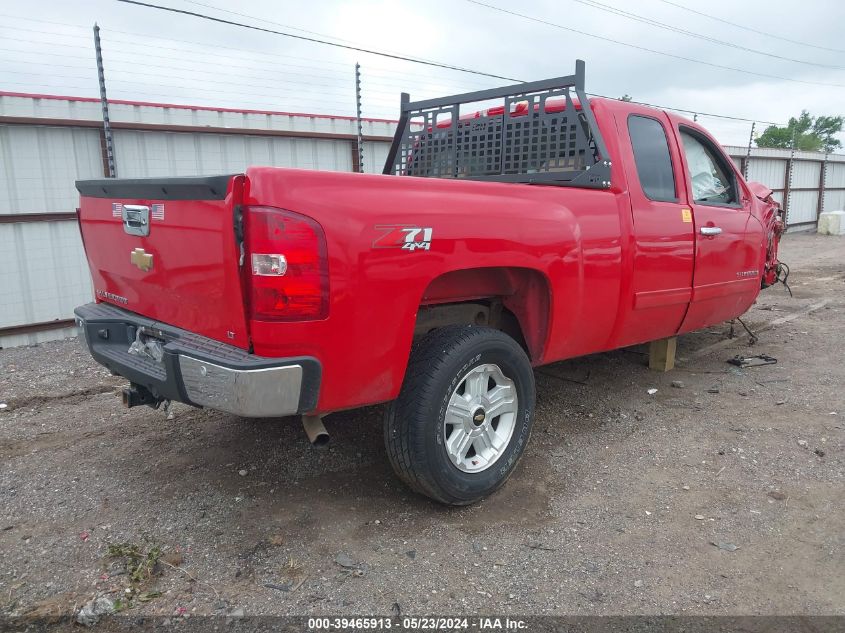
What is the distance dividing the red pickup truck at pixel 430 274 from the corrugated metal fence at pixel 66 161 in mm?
4044

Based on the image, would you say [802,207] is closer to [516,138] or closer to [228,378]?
[516,138]

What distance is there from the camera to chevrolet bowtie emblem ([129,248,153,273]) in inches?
118

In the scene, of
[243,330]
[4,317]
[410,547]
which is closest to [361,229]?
[243,330]

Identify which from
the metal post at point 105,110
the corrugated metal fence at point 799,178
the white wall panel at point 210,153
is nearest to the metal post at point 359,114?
the white wall panel at point 210,153

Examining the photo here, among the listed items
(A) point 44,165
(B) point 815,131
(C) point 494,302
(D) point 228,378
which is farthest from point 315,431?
(B) point 815,131

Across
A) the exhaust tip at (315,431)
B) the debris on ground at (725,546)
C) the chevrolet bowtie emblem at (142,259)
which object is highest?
the chevrolet bowtie emblem at (142,259)

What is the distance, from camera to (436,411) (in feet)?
9.65

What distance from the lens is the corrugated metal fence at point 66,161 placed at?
673cm

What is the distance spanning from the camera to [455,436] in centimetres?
315

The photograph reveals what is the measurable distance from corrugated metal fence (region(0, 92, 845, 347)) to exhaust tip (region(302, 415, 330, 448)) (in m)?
5.45

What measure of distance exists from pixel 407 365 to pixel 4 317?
18.5 ft

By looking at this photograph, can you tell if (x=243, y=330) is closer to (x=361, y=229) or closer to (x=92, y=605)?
(x=361, y=229)

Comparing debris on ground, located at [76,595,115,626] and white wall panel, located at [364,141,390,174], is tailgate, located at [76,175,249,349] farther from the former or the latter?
white wall panel, located at [364,141,390,174]

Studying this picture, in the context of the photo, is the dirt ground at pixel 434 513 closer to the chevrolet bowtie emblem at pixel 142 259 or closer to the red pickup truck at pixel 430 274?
the red pickup truck at pixel 430 274
